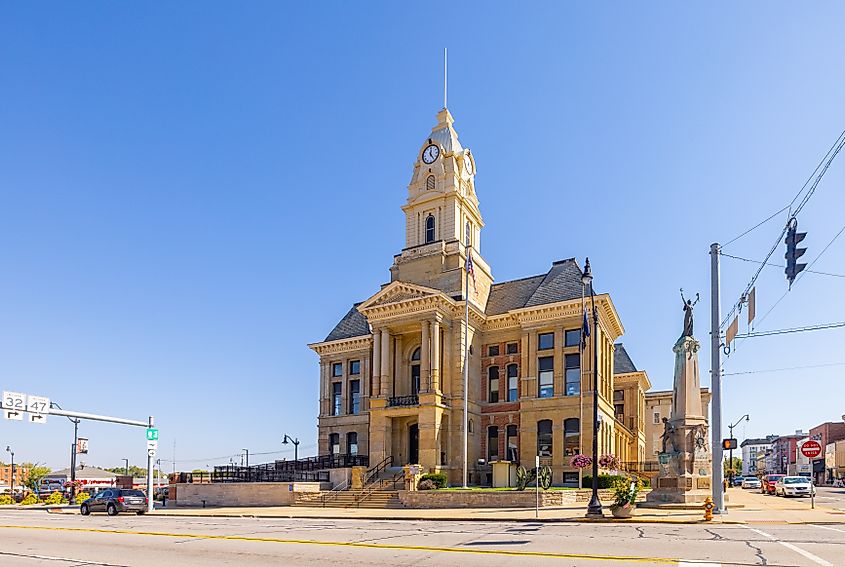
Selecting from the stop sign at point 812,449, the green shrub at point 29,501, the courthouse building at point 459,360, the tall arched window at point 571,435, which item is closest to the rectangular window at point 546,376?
the courthouse building at point 459,360

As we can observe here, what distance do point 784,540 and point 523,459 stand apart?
107 ft

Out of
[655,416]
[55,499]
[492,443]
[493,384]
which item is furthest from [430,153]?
[655,416]

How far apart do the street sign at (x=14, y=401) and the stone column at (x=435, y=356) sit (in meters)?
25.3

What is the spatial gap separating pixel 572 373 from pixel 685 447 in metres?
20.3

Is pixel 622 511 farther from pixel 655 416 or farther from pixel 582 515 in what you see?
pixel 655 416

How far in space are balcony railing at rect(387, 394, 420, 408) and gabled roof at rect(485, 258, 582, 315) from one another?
29.3ft

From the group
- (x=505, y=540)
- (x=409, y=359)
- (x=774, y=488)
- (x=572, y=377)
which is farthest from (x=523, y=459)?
(x=505, y=540)

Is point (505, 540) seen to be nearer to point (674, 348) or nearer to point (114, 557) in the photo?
point (114, 557)

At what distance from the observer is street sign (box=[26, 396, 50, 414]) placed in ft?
94.9

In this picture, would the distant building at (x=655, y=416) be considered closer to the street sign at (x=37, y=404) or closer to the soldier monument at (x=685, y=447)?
the soldier monument at (x=685, y=447)

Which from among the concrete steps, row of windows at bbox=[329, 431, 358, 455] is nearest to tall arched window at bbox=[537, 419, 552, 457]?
the concrete steps

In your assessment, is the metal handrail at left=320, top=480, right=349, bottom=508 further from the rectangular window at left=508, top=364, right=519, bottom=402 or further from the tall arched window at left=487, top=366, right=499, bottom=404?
the rectangular window at left=508, top=364, right=519, bottom=402

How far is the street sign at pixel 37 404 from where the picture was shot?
28.9 metres

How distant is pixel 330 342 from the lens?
60625 millimetres
